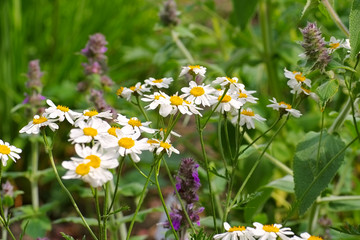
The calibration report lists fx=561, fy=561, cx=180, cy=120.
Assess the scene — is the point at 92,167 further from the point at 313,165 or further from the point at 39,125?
the point at 313,165

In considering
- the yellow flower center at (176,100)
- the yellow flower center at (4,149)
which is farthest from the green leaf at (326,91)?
the yellow flower center at (4,149)

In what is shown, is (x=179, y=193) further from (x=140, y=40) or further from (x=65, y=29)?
(x=140, y=40)

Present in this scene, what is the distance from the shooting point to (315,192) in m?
1.09

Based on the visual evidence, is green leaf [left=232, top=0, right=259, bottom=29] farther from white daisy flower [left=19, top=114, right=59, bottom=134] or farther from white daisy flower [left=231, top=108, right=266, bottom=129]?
white daisy flower [left=19, top=114, right=59, bottom=134]

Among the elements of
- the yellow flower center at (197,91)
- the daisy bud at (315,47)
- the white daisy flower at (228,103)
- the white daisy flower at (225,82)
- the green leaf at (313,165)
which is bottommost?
the green leaf at (313,165)

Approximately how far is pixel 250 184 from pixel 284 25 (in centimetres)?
79

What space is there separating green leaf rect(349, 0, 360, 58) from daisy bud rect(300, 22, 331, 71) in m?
0.05

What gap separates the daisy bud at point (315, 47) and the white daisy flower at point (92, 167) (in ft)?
1.37

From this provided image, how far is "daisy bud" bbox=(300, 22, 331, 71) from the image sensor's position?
0.97 metres

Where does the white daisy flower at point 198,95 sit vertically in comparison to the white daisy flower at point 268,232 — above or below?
above

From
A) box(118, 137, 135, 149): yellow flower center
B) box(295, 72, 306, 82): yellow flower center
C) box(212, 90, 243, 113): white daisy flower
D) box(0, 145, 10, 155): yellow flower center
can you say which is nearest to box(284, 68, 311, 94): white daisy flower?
box(295, 72, 306, 82): yellow flower center

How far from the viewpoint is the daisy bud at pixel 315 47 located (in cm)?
97

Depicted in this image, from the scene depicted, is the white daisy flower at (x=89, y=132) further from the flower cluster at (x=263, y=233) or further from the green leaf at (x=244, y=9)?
the green leaf at (x=244, y=9)

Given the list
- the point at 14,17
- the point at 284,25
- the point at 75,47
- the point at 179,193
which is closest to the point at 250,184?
the point at 179,193
